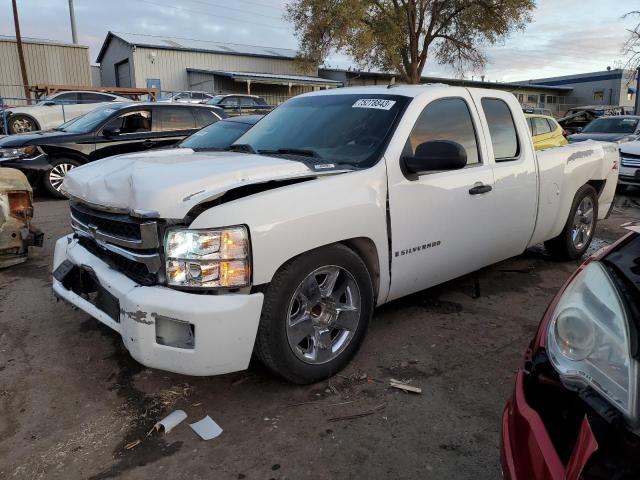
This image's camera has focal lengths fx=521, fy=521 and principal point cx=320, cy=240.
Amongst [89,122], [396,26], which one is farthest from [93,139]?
[396,26]

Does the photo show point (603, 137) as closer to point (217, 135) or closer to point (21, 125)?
point (217, 135)

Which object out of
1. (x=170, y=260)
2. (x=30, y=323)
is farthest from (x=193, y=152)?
(x=30, y=323)

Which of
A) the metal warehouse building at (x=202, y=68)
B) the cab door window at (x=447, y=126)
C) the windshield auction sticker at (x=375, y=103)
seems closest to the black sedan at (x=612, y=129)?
the cab door window at (x=447, y=126)

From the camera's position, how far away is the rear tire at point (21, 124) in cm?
1590

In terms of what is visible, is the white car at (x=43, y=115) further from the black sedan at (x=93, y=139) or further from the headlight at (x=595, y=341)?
the headlight at (x=595, y=341)

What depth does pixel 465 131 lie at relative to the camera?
402 cm

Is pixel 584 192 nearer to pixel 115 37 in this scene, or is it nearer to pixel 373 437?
pixel 373 437

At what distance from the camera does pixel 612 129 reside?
554 inches

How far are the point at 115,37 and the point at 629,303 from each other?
41.8m

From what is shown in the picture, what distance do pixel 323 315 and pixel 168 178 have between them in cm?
119

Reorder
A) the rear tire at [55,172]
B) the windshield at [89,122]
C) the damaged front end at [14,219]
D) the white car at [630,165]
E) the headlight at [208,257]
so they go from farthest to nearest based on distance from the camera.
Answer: the white car at [630,165] → the windshield at [89,122] → the rear tire at [55,172] → the damaged front end at [14,219] → the headlight at [208,257]

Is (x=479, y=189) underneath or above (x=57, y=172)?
above

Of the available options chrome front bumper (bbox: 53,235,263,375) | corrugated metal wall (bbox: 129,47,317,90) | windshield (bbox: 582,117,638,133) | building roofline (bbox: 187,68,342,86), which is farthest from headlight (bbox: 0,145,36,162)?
corrugated metal wall (bbox: 129,47,317,90)

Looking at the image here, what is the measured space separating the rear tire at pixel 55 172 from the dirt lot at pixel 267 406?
5.74m
